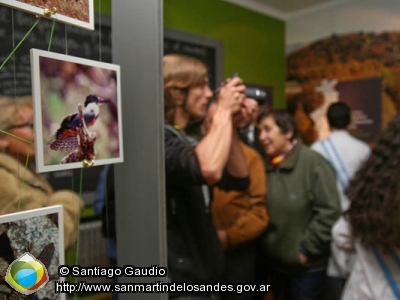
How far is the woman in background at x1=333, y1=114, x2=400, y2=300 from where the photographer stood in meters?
0.78

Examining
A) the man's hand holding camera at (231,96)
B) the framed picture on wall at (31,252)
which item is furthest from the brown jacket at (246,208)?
the framed picture on wall at (31,252)

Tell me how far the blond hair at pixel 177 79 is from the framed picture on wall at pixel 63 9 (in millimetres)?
481

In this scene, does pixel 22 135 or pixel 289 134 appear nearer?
pixel 22 135

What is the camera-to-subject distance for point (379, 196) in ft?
2.66

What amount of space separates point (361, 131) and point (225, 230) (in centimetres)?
103

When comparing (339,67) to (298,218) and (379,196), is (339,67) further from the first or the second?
(379,196)

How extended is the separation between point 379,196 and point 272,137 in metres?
0.65

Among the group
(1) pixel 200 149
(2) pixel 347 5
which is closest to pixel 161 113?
(1) pixel 200 149

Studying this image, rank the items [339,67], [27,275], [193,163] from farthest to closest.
Answer: 1. [339,67]
2. [193,163]
3. [27,275]

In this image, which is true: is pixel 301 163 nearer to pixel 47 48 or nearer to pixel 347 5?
pixel 347 5

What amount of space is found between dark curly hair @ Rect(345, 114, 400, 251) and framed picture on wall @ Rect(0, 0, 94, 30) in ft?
2.51

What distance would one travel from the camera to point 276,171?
4.50 ft

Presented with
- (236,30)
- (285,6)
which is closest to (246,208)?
(236,30)

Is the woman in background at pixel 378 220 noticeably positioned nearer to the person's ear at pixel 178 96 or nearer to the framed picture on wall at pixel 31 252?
the person's ear at pixel 178 96
